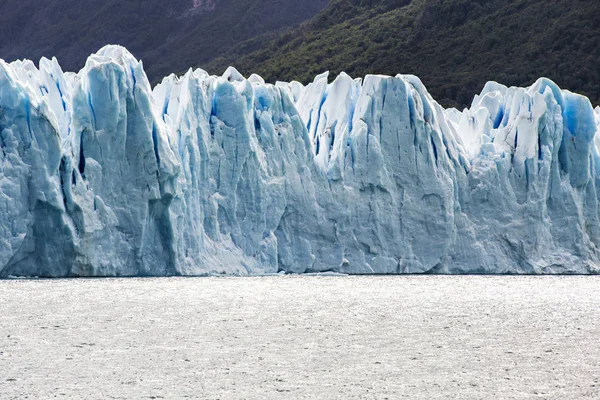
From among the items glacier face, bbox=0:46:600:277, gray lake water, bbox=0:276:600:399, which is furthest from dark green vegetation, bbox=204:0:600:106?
gray lake water, bbox=0:276:600:399

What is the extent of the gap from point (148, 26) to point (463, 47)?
3657 cm

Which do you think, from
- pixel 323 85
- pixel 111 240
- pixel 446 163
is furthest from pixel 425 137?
pixel 111 240

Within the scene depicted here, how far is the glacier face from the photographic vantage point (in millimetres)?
16812

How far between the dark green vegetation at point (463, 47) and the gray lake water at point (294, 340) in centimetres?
1771

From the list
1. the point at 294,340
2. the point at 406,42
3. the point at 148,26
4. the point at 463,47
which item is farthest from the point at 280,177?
the point at 148,26

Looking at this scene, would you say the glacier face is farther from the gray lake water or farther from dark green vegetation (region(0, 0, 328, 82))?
dark green vegetation (region(0, 0, 328, 82))

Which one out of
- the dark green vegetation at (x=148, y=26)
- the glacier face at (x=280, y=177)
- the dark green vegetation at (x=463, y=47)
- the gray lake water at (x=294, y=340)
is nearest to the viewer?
the gray lake water at (x=294, y=340)

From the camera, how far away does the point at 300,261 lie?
1886 centimetres

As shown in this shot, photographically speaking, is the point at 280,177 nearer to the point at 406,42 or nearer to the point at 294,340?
the point at 294,340

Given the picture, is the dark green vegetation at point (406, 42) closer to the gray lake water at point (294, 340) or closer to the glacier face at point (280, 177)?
the glacier face at point (280, 177)

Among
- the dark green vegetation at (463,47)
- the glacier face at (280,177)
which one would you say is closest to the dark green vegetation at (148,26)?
the dark green vegetation at (463,47)

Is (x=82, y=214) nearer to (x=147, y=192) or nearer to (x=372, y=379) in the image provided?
(x=147, y=192)

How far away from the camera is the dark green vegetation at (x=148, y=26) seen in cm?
6288

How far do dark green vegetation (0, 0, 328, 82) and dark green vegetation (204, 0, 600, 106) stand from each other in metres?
17.8
